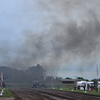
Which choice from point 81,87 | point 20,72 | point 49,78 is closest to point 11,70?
point 20,72

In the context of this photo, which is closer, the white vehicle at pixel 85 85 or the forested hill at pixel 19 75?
the white vehicle at pixel 85 85

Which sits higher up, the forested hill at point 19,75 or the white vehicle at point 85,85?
the forested hill at point 19,75

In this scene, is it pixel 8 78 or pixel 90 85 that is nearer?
pixel 90 85

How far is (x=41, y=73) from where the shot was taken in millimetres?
159375

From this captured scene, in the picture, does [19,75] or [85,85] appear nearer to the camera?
[85,85]

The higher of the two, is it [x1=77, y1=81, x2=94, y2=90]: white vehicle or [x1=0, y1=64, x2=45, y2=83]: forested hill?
[x1=0, y1=64, x2=45, y2=83]: forested hill

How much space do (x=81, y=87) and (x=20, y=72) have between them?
289 ft

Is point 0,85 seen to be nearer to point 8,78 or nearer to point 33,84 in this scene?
point 33,84

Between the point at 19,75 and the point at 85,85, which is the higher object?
the point at 19,75

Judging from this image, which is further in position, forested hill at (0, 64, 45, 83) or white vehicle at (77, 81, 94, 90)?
forested hill at (0, 64, 45, 83)

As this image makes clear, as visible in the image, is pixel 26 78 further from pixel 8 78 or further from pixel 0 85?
pixel 0 85

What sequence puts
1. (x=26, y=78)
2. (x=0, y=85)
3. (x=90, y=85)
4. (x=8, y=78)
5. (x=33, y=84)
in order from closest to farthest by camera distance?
(x=90, y=85) < (x=0, y=85) < (x=33, y=84) < (x=8, y=78) < (x=26, y=78)

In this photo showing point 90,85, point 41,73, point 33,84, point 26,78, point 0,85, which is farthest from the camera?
point 41,73

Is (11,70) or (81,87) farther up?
(11,70)
